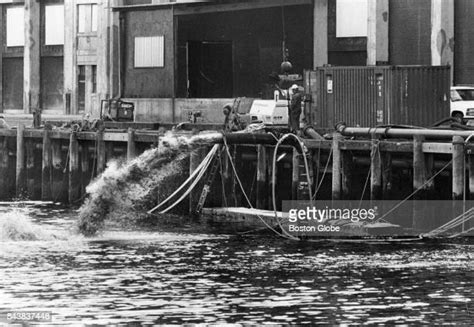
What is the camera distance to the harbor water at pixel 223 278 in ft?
87.1

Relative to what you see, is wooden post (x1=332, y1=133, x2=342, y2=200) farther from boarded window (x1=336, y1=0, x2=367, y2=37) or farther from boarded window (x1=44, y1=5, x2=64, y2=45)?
boarded window (x1=44, y1=5, x2=64, y2=45)

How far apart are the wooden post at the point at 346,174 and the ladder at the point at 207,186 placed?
195 inches

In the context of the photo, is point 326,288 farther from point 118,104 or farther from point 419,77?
point 118,104

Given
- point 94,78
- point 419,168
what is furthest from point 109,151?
point 94,78

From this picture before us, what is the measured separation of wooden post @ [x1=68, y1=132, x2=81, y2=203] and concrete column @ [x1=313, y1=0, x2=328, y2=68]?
18170 millimetres

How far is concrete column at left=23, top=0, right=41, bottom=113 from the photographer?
8969cm

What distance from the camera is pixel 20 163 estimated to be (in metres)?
56.2

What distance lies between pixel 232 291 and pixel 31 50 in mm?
63559

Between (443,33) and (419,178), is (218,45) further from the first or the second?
(419,178)

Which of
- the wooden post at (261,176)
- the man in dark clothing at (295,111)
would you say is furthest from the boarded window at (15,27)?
the man in dark clothing at (295,111)

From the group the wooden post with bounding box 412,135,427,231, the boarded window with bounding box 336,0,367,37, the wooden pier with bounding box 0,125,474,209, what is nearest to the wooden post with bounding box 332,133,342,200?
the wooden pier with bounding box 0,125,474,209

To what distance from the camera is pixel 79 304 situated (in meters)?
27.6

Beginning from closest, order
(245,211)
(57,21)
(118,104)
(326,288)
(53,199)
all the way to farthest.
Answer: (326,288)
(245,211)
(53,199)
(118,104)
(57,21)

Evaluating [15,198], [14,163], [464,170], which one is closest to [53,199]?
[15,198]
